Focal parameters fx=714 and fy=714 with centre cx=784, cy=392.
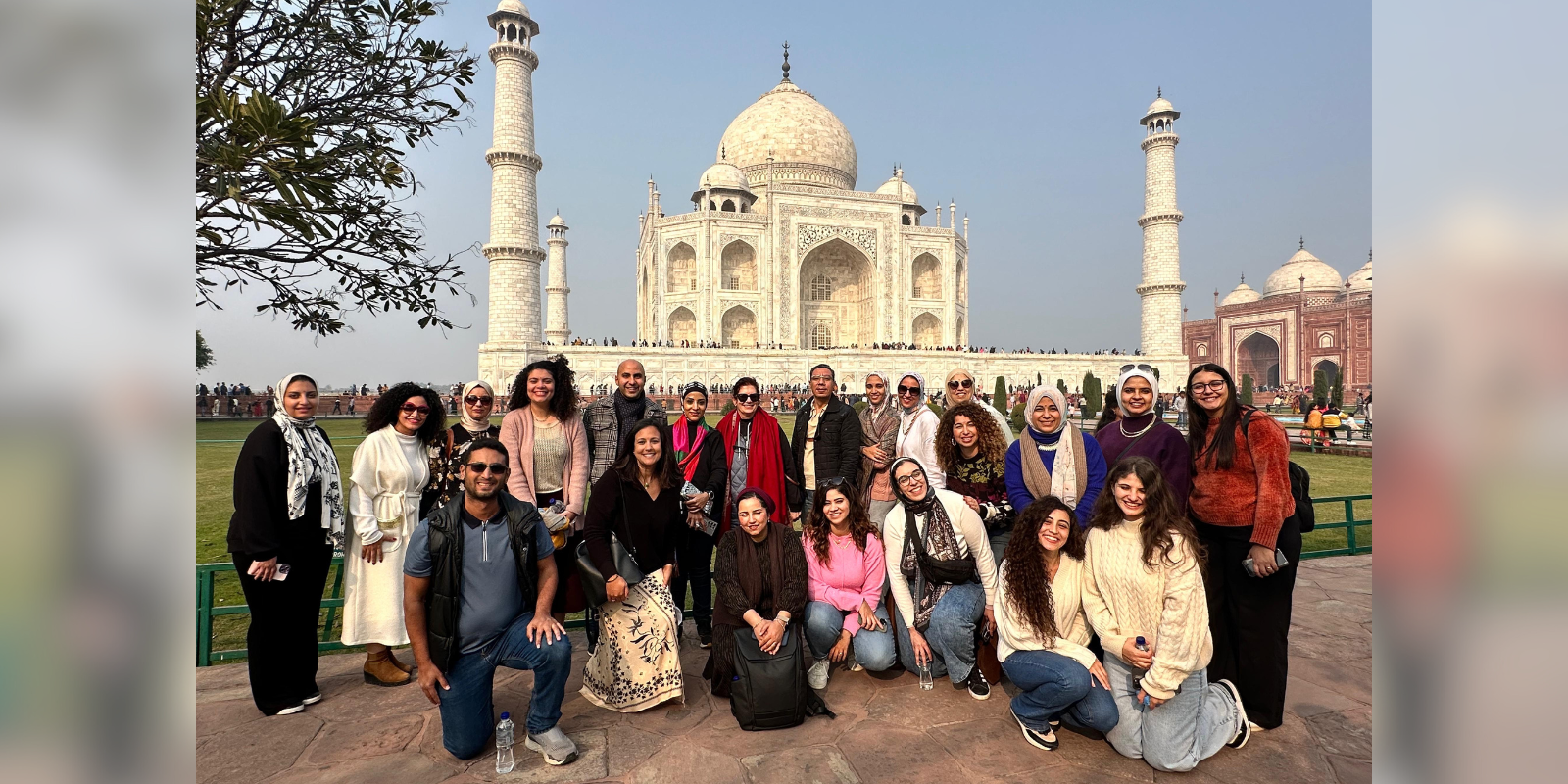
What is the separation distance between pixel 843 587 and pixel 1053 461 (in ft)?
3.87

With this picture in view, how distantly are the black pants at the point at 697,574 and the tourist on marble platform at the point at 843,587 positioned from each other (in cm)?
81

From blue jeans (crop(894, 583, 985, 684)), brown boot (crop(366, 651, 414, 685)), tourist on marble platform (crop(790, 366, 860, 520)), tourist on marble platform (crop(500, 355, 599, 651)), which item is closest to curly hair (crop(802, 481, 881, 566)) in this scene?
blue jeans (crop(894, 583, 985, 684))

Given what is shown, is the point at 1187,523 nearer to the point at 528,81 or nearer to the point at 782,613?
the point at 782,613

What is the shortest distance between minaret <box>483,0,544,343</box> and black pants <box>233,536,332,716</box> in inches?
782

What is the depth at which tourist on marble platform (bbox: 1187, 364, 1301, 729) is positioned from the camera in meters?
2.79

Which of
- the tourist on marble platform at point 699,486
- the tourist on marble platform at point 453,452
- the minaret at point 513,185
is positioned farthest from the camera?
the minaret at point 513,185

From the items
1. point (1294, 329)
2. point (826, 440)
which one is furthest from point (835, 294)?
point (826, 440)

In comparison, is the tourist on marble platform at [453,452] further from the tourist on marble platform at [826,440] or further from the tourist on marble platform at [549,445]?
the tourist on marble platform at [826,440]

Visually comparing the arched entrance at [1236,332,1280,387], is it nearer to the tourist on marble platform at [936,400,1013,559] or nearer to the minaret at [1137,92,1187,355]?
the minaret at [1137,92,1187,355]

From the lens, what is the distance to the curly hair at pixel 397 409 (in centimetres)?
342

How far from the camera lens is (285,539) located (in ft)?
10.1

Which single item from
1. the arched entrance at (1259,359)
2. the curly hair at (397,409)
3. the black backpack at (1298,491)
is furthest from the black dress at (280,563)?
the arched entrance at (1259,359)

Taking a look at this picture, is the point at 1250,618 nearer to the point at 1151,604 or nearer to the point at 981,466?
the point at 1151,604
